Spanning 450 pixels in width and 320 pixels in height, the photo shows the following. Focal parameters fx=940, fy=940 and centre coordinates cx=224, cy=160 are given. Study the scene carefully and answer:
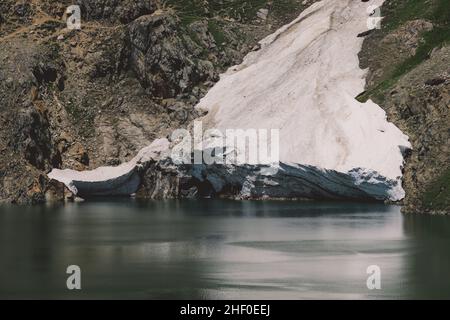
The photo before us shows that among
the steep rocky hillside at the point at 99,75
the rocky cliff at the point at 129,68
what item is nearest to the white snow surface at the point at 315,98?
the rocky cliff at the point at 129,68

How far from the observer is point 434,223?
354ft

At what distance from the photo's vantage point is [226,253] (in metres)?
88.2

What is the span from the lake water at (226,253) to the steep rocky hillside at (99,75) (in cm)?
3311

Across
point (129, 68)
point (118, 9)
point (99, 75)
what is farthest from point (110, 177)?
point (118, 9)

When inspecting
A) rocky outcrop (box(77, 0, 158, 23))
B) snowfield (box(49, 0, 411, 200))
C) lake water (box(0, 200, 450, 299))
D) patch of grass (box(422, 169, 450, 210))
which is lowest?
lake water (box(0, 200, 450, 299))

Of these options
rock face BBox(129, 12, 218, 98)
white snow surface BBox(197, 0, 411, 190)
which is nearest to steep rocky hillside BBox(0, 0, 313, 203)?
rock face BBox(129, 12, 218, 98)


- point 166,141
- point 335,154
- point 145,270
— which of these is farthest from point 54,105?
point 145,270

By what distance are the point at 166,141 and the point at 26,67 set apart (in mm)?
29914

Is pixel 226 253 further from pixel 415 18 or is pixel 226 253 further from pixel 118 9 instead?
pixel 118 9

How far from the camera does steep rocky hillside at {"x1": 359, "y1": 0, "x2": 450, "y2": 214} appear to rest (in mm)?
125000

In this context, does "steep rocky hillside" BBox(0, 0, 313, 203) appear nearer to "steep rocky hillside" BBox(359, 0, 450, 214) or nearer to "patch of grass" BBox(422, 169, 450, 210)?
"steep rocky hillside" BBox(359, 0, 450, 214)

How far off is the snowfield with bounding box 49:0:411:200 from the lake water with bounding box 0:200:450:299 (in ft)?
20.8

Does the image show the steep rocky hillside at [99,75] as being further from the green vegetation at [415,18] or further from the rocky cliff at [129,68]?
the green vegetation at [415,18]

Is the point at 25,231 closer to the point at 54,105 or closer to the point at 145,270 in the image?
the point at 145,270
